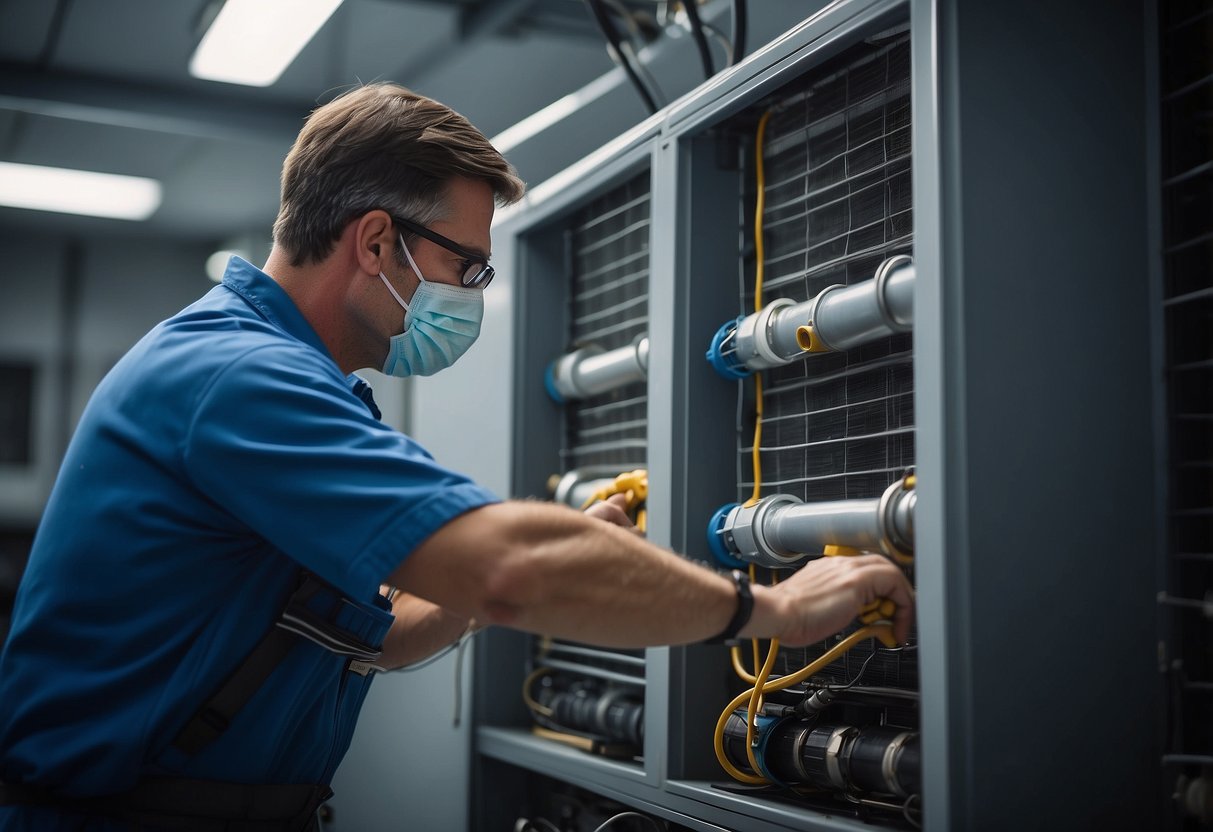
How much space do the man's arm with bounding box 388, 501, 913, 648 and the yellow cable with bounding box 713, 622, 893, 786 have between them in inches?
1.7

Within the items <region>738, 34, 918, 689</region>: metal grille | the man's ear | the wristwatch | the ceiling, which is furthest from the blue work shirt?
the ceiling

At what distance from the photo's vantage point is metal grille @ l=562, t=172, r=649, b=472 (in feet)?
6.11

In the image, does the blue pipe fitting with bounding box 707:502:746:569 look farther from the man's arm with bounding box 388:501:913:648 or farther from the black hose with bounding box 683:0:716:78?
the black hose with bounding box 683:0:716:78

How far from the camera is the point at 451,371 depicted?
A: 2.28m

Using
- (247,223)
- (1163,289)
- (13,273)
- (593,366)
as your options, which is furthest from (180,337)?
(13,273)

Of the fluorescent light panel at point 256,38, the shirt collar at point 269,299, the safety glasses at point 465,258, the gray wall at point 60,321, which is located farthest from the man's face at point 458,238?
the gray wall at point 60,321

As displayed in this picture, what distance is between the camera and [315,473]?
101 cm

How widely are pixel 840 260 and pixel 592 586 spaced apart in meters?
0.59

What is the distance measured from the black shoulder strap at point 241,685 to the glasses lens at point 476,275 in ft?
1.49

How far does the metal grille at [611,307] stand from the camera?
6.11 feet

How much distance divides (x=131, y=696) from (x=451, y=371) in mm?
1213

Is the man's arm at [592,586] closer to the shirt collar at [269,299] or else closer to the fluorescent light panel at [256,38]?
the shirt collar at [269,299]

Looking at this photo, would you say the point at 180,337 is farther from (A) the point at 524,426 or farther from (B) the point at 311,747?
(A) the point at 524,426

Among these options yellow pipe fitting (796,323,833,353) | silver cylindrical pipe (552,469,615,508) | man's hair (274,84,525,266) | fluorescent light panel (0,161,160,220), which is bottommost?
silver cylindrical pipe (552,469,615,508)
